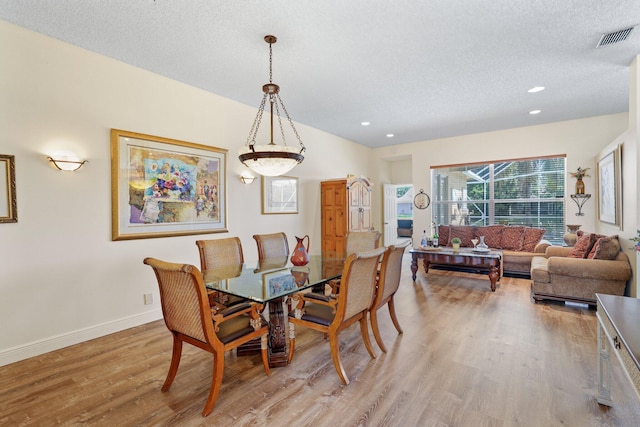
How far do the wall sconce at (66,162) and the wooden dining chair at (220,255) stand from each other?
134 cm

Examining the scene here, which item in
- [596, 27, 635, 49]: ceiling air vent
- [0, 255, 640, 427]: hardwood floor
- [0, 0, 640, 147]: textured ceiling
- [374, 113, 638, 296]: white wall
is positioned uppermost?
[0, 0, 640, 147]: textured ceiling

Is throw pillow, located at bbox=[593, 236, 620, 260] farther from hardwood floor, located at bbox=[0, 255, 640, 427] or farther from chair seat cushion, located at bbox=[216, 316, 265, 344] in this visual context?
chair seat cushion, located at bbox=[216, 316, 265, 344]

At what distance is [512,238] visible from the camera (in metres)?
5.70

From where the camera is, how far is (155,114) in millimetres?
3428

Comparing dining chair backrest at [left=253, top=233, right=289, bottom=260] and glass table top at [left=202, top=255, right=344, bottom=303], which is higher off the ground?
dining chair backrest at [left=253, top=233, right=289, bottom=260]

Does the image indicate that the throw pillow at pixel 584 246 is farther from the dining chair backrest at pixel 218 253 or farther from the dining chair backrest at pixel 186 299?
the dining chair backrest at pixel 186 299

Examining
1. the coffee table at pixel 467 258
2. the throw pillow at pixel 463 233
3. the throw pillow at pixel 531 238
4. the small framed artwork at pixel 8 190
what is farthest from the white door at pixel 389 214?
the small framed artwork at pixel 8 190

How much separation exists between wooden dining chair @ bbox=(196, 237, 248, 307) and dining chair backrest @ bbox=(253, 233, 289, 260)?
0.32m

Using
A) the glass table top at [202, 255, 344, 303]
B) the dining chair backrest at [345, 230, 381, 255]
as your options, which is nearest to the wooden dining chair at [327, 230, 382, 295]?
the dining chair backrest at [345, 230, 381, 255]

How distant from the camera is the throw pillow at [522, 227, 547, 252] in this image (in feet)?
18.0

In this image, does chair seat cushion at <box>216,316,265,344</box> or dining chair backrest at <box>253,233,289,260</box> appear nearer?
chair seat cushion at <box>216,316,265,344</box>

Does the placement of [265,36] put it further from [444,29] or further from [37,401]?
[37,401]

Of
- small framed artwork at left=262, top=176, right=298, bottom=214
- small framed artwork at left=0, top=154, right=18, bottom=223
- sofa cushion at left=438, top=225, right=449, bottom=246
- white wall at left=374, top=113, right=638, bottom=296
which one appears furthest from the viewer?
sofa cushion at left=438, top=225, right=449, bottom=246

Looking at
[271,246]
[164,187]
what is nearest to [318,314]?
[271,246]
